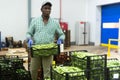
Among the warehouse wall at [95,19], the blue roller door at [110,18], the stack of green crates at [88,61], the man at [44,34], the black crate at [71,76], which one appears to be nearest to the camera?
the black crate at [71,76]

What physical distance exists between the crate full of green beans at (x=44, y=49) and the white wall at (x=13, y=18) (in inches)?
290

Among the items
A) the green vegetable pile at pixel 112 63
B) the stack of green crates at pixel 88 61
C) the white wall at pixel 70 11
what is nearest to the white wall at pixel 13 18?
the white wall at pixel 70 11

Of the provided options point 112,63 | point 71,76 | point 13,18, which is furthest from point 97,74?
point 13,18

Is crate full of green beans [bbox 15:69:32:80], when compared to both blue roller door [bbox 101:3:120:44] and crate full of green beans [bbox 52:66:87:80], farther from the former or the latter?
blue roller door [bbox 101:3:120:44]

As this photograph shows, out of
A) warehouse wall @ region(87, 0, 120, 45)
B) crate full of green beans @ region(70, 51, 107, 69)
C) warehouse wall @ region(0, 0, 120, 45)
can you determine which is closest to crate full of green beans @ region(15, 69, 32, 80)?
crate full of green beans @ region(70, 51, 107, 69)

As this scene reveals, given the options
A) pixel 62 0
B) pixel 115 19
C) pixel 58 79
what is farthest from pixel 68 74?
pixel 62 0

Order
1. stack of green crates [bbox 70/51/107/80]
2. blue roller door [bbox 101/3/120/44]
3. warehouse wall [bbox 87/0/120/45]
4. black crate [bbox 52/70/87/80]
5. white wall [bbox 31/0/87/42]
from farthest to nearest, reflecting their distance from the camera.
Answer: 1. warehouse wall [bbox 87/0/120/45]
2. white wall [bbox 31/0/87/42]
3. blue roller door [bbox 101/3/120/44]
4. stack of green crates [bbox 70/51/107/80]
5. black crate [bbox 52/70/87/80]

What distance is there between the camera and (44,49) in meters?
3.44

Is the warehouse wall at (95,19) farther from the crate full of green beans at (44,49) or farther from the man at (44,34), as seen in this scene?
the crate full of green beans at (44,49)

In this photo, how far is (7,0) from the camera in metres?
10.5

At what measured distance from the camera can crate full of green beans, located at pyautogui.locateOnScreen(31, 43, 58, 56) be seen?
3422mm

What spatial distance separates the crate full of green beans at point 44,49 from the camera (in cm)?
342

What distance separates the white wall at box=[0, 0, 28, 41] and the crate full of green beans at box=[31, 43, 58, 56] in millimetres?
7374

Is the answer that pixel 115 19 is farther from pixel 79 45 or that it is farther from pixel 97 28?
pixel 79 45
